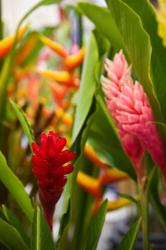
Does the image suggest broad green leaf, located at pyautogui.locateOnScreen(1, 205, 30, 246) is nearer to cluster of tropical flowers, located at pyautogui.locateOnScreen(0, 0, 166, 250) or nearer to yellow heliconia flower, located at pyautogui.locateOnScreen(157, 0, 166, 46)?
cluster of tropical flowers, located at pyautogui.locateOnScreen(0, 0, 166, 250)

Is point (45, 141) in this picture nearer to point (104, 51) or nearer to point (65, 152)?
point (65, 152)

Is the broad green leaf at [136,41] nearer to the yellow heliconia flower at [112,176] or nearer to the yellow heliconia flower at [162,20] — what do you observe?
the yellow heliconia flower at [162,20]

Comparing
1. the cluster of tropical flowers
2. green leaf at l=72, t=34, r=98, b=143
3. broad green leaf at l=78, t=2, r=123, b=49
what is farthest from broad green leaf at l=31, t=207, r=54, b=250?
broad green leaf at l=78, t=2, r=123, b=49

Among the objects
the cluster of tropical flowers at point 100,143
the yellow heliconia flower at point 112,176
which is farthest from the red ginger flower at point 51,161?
the yellow heliconia flower at point 112,176

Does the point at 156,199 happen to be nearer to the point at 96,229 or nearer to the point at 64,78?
the point at 96,229

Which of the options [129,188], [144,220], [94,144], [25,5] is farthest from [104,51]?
[25,5]

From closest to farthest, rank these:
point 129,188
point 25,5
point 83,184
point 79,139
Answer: point 79,139 → point 83,184 → point 129,188 → point 25,5
